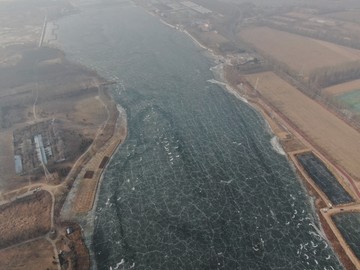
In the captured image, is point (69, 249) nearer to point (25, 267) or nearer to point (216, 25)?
point (25, 267)

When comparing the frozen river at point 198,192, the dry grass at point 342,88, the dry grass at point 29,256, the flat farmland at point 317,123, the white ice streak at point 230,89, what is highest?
the dry grass at point 342,88

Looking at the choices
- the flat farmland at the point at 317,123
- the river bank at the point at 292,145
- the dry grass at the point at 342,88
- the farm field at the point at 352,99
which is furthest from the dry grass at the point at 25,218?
the dry grass at the point at 342,88

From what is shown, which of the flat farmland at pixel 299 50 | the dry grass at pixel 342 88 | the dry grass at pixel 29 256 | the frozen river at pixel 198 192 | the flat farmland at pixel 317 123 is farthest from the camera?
the flat farmland at pixel 299 50

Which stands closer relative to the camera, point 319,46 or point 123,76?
point 123,76

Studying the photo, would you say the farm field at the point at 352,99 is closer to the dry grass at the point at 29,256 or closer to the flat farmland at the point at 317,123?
the flat farmland at the point at 317,123

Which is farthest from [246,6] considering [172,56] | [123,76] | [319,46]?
[123,76]

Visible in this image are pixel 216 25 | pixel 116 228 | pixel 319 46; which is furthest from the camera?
pixel 216 25

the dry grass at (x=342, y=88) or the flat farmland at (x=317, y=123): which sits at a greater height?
the dry grass at (x=342, y=88)
